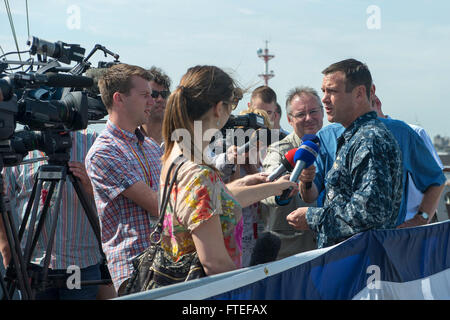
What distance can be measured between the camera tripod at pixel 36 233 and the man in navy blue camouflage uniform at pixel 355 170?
4.18ft

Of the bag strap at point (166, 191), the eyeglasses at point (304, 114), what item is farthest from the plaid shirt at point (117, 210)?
the eyeglasses at point (304, 114)

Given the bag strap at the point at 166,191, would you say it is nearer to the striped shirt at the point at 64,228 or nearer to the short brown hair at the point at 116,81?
the short brown hair at the point at 116,81

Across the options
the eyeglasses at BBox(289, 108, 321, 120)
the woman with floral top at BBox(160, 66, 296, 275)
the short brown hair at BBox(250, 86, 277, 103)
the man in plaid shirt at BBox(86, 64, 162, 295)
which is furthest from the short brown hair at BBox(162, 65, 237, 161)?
the short brown hair at BBox(250, 86, 277, 103)

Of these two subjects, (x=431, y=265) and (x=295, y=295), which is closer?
(x=295, y=295)

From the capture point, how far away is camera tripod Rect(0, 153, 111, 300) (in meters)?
2.80

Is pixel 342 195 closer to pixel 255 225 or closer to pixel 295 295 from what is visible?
pixel 295 295

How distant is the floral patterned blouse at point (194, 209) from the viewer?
207 centimetres

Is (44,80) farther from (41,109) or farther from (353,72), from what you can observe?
(353,72)

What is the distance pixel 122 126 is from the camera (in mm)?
3322

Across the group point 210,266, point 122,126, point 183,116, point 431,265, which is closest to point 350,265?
point 431,265

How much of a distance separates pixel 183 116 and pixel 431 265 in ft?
5.54

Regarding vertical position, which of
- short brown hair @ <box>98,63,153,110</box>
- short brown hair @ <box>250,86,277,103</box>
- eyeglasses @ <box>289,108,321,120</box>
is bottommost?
eyeglasses @ <box>289,108,321,120</box>

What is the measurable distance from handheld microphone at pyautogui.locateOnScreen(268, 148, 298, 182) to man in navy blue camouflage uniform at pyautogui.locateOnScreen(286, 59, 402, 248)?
0.89ft

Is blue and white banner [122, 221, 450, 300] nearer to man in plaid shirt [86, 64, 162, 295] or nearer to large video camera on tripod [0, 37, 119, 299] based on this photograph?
man in plaid shirt [86, 64, 162, 295]
